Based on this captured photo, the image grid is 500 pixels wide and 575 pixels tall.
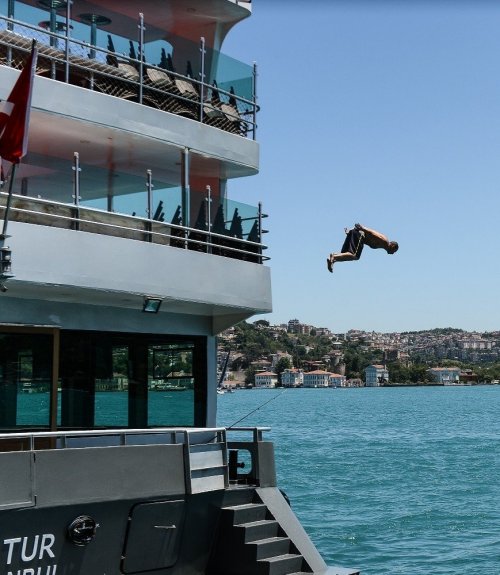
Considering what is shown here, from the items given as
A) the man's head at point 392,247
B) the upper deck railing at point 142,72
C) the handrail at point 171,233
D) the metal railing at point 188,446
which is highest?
the upper deck railing at point 142,72

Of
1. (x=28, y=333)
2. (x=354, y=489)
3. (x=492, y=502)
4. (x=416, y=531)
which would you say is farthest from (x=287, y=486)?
(x=28, y=333)

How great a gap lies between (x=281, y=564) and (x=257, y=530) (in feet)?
1.71

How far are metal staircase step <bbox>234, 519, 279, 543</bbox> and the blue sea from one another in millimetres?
1610

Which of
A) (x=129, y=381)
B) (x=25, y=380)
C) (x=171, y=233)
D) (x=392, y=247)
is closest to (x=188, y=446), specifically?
(x=25, y=380)

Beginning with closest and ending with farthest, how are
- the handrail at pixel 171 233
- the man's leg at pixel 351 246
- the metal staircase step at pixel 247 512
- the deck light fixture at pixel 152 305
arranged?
the handrail at pixel 171 233 < the metal staircase step at pixel 247 512 < the deck light fixture at pixel 152 305 < the man's leg at pixel 351 246

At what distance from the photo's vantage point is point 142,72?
51.9 ft

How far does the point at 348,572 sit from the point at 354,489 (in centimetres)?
2956

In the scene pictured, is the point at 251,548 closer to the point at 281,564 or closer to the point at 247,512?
the point at 281,564

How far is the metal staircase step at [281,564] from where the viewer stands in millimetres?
13422

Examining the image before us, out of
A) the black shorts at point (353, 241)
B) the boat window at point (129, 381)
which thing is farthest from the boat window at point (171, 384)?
the black shorts at point (353, 241)

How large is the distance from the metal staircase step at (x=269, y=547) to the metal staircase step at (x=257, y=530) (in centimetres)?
7

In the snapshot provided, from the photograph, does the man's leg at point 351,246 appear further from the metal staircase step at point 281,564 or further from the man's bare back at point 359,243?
the metal staircase step at point 281,564

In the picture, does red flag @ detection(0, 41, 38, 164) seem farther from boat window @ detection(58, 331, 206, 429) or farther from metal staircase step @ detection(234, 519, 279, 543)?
metal staircase step @ detection(234, 519, 279, 543)

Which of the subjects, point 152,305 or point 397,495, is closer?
point 152,305
